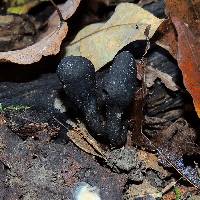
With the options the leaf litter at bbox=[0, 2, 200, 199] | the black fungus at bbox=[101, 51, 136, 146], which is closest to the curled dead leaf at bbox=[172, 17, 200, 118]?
the leaf litter at bbox=[0, 2, 200, 199]

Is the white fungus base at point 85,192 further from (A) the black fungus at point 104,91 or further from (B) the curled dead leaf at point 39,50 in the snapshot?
(B) the curled dead leaf at point 39,50

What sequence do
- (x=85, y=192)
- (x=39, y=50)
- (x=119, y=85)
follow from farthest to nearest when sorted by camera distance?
(x=39, y=50), (x=85, y=192), (x=119, y=85)

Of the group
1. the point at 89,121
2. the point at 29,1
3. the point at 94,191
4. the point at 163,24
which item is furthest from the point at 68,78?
the point at 29,1

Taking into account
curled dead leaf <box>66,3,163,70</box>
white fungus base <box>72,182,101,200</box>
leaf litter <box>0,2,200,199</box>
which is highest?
curled dead leaf <box>66,3,163,70</box>

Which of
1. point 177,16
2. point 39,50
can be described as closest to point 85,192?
point 39,50

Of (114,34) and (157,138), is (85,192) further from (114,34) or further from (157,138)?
(114,34)

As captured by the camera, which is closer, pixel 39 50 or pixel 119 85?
pixel 119 85

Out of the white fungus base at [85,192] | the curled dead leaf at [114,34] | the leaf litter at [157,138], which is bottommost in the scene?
the white fungus base at [85,192]

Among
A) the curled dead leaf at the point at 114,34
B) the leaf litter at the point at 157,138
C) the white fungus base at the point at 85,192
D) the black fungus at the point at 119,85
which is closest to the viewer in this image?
the black fungus at the point at 119,85

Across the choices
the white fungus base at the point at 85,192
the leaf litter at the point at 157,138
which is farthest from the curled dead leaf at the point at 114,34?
the white fungus base at the point at 85,192

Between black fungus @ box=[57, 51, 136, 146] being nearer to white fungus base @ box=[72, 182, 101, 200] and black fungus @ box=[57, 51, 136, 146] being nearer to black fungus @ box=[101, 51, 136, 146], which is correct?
black fungus @ box=[101, 51, 136, 146]
